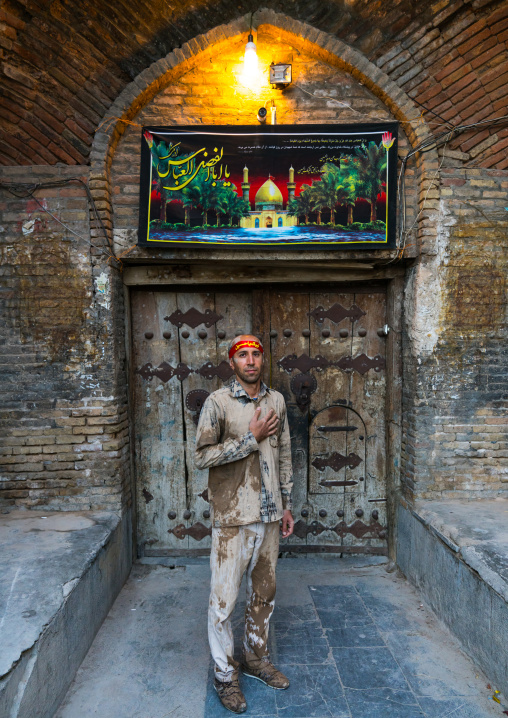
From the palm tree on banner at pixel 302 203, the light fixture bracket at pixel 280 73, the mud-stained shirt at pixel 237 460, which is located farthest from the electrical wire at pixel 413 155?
the mud-stained shirt at pixel 237 460

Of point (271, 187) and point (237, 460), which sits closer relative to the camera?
point (237, 460)

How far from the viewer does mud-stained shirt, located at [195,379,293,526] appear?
8.36 ft

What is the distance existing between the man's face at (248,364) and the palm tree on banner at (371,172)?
1.71m

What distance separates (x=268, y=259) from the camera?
371cm

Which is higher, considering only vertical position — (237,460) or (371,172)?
(371,172)

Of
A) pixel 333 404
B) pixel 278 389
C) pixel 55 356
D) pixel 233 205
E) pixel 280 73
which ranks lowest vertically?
pixel 333 404

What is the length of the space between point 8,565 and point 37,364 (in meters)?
1.44

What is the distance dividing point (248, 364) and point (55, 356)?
1754mm

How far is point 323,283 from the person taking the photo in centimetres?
409

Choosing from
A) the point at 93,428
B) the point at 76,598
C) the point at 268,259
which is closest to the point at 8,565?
the point at 76,598

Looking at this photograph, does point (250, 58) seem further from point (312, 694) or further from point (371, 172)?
point (312, 694)

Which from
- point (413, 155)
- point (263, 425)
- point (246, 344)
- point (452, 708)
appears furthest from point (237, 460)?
point (413, 155)

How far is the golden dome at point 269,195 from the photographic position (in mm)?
3646

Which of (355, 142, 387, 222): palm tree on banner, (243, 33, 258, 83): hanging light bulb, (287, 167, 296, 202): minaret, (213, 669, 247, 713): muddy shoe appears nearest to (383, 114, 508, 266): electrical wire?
(355, 142, 387, 222): palm tree on banner
